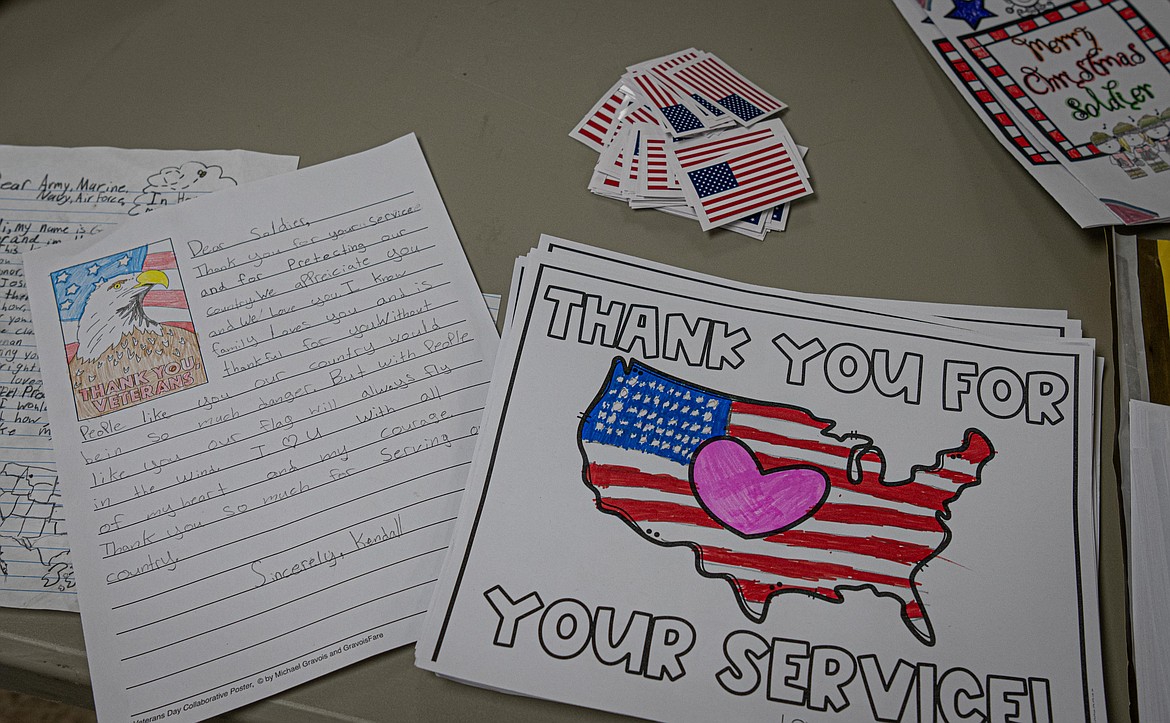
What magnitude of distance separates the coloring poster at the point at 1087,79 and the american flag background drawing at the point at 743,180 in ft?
0.58

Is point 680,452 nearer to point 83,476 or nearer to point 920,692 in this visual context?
point 920,692

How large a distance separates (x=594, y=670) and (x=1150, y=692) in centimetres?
28

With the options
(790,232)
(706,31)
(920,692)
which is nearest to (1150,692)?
(920,692)

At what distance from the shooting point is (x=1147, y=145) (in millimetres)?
560

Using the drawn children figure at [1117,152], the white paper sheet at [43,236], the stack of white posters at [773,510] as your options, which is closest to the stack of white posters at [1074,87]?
the drawn children figure at [1117,152]

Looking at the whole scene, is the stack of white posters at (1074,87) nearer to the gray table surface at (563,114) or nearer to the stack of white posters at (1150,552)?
the gray table surface at (563,114)

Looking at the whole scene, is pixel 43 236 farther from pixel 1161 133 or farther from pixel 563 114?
pixel 1161 133

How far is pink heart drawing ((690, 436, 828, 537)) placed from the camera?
1.40 ft

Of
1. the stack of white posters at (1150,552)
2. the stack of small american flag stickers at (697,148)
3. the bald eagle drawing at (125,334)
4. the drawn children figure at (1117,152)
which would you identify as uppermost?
the stack of small american flag stickers at (697,148)

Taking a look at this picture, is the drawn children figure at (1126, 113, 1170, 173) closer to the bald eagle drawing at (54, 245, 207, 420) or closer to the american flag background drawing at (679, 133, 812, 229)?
the american flag background drawing at (679, 133, 812, 229)

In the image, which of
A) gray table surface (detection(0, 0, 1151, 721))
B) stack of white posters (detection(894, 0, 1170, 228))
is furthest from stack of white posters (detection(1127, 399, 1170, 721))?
stack of white posters (detection(894, 0, 1170, 228))

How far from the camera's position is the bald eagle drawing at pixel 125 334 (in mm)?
486

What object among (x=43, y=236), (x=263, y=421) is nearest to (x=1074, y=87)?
(x=263, y=421)

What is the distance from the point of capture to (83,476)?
459mm
